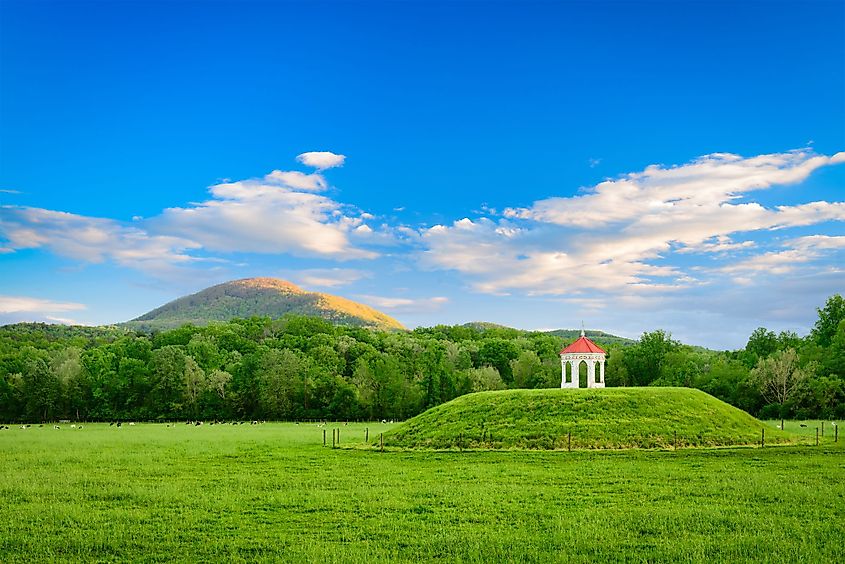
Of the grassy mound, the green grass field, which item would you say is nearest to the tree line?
the grassy mound

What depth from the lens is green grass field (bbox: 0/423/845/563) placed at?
21797 mm

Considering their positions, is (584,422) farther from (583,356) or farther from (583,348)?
(583,348)

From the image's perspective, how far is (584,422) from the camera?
5469cm

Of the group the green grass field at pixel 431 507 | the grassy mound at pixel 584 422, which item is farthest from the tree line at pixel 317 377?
the green grass field at pixel 431 507

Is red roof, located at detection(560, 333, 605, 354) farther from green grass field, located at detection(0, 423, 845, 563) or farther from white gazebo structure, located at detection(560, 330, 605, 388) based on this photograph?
green grass field, located at detection(0, 423, 845, 563)

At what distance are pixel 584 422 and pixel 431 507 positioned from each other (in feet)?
94.3

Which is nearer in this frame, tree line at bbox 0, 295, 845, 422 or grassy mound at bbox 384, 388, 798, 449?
grassy mound at bbox 384, 388, 798, 449

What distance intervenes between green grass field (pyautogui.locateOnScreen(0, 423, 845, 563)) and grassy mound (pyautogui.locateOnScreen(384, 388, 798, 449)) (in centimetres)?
430

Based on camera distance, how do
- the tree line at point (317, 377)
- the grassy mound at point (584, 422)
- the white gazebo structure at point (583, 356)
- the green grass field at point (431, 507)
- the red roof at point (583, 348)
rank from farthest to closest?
the tree line at point (317, 377)
the red roof at point (583, 348)
the white gazebo structure at point (583, 356)
the grassy mound at point (584, 422)
the green grass field at point (431, 507)

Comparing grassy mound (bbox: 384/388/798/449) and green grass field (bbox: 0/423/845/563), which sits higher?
grassy mound (bbox: 384/388/798/449)

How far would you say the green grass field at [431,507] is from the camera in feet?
71.5

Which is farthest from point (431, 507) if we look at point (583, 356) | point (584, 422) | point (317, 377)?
point (317, 377)

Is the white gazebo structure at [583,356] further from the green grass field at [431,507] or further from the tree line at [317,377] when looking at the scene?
the tree line at [317,377]

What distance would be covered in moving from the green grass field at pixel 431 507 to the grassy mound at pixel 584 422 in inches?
169
